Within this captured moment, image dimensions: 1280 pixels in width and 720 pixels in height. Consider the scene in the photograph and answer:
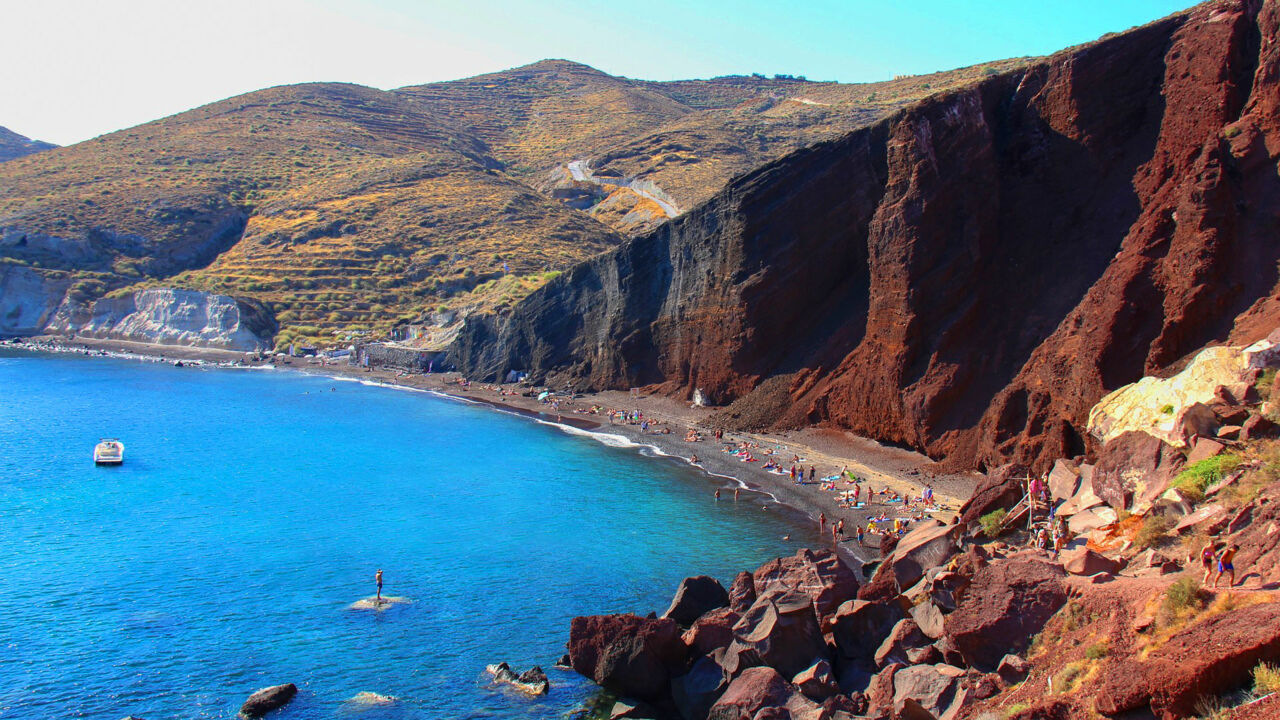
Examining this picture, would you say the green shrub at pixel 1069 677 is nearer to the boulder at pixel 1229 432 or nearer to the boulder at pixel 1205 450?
the boulder at pixel 1205 450

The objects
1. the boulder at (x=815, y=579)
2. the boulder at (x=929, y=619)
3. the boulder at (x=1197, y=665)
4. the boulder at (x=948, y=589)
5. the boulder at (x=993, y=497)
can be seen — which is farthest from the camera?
the boulder at (x=993, y=497)

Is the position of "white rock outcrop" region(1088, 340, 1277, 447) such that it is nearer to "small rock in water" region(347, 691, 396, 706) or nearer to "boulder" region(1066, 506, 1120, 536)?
"boulder" region(1066, 506, 1120, 536)

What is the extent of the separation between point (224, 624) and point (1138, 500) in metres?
25.6

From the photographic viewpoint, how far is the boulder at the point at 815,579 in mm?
21609

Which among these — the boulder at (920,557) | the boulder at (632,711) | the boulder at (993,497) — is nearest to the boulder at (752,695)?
the boulder at (632,711)

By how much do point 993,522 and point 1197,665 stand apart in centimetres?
1233

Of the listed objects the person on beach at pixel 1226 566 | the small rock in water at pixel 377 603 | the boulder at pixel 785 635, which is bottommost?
the small rock in water at pixel 377 603

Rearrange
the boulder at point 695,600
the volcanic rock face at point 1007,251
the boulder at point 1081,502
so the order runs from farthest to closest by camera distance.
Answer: the volcanic rock face at point 1007,251
the boulder at point 695,600
the boulder at point 1081,502

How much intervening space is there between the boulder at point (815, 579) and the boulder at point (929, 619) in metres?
2.56

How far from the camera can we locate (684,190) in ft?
426

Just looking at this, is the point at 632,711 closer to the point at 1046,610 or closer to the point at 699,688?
the point at 699,688

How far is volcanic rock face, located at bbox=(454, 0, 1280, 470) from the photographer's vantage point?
32.2m

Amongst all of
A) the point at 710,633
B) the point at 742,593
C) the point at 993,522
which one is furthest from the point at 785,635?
the point at 993,522

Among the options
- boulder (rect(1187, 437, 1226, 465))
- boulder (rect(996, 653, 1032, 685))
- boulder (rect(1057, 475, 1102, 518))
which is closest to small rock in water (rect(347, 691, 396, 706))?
boulder (rect(996, 653, 1032, 685))
